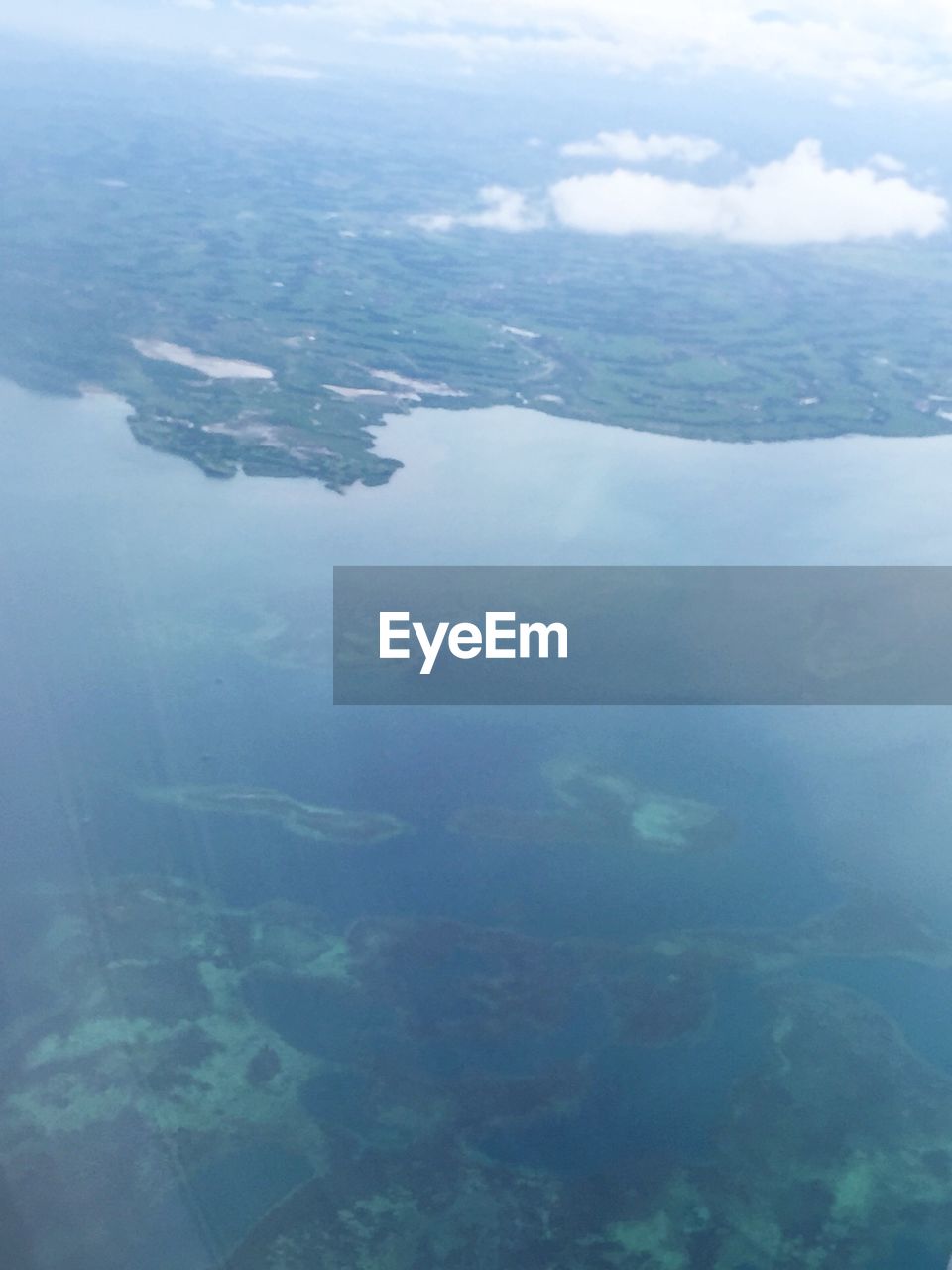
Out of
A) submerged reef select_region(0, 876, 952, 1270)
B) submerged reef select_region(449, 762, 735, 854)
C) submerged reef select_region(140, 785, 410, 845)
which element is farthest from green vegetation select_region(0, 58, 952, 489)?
submerged reef select_region(0, 876, 952, 1270)

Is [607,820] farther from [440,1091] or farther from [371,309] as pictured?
Answer: [371,309]

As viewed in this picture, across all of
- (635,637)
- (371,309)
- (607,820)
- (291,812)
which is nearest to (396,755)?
(291,812)

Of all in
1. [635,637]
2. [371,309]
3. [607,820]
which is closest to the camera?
[607,820]

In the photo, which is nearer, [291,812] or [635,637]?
[291,812]

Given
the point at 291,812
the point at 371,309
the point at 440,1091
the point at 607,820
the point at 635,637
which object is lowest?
the point at 440,1091

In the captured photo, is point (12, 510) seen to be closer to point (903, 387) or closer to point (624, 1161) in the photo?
point (624, 1161)

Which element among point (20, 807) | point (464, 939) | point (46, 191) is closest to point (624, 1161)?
point (464, 939)

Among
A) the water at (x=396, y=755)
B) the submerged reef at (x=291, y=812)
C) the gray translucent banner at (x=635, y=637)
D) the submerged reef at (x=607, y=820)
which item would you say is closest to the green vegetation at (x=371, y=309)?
the water at (x=396, y=755)
